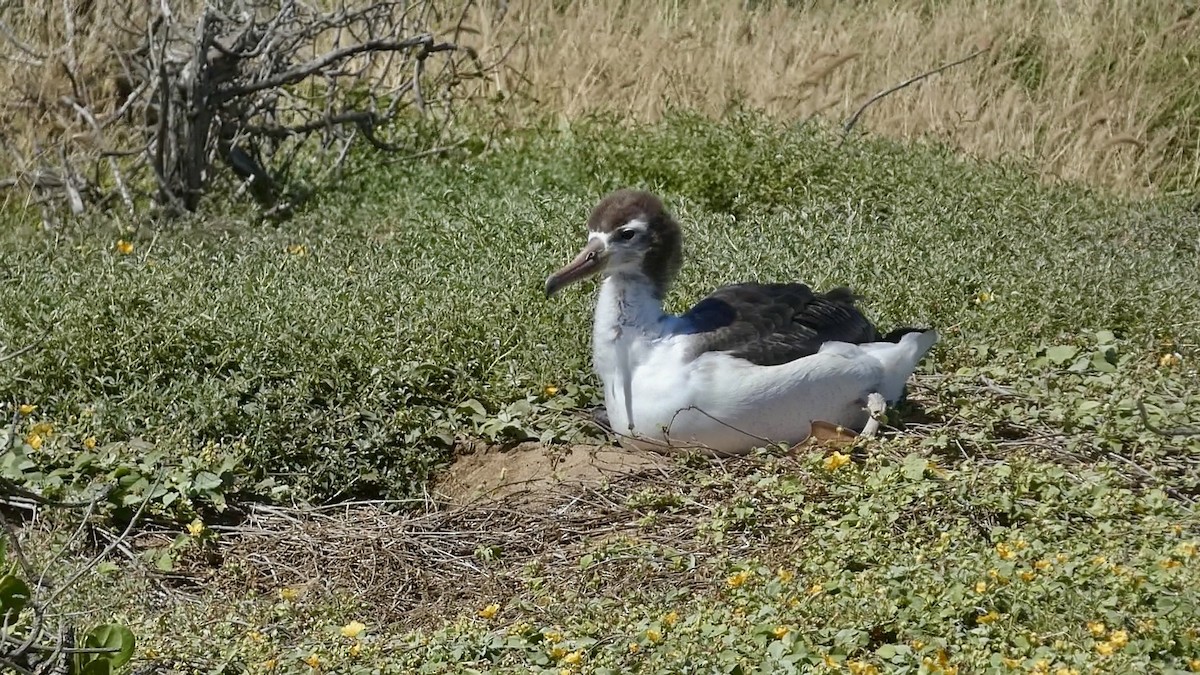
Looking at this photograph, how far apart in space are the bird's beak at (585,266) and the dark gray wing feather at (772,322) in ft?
1.29

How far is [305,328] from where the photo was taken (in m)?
6.34

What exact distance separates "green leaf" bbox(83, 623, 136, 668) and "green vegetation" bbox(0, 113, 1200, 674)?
0.55 metres

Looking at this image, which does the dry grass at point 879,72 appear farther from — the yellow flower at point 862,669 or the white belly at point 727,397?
the yellow flower at point 862,669

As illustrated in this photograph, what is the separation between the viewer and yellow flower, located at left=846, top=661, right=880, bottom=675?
3.82 metres

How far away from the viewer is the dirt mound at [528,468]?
18.6ft

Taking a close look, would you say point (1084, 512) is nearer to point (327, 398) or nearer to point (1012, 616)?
point (1012, 616)

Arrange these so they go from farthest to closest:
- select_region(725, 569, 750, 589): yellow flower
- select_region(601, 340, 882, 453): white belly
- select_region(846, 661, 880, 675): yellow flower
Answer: select_region(601, 340, 882, 453): white belly, select_region(725, 569, 750, 589): yellow flower, select_region(846, 661, 880, 675): yellow flower

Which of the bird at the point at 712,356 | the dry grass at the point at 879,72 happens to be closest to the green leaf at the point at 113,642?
the bird at the point at 712,356

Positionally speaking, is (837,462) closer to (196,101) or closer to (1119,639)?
(1119,639)

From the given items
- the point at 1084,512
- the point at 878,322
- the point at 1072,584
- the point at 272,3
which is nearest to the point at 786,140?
the point at 878,322

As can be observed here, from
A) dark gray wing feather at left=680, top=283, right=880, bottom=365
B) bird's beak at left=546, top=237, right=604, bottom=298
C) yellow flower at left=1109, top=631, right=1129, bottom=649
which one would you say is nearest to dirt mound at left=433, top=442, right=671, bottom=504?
dark gray wing feather at left=680, top=283, right=880, bottom=365

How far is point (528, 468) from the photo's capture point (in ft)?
19.1

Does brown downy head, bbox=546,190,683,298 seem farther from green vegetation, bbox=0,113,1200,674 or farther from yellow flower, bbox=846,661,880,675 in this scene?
yellow flower, bbox=846,661,880,675

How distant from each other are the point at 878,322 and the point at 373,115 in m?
4.15
